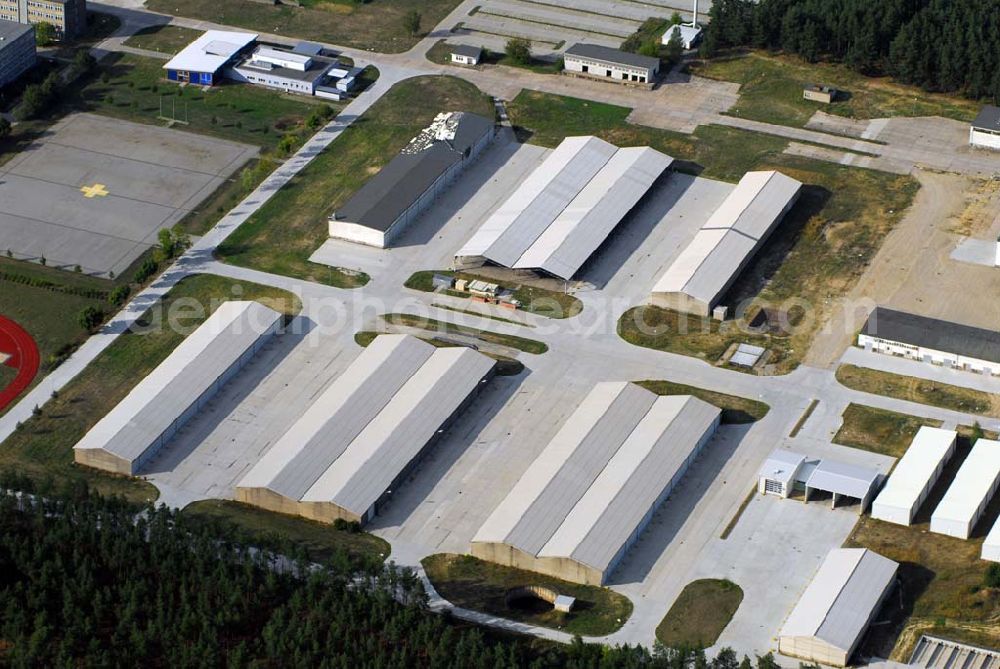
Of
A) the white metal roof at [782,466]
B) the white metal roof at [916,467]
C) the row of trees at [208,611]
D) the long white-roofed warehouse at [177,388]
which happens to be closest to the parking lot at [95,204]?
the long white-roofed warehouse at [177,388]

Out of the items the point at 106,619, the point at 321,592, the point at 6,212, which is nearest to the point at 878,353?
the point at 321,592

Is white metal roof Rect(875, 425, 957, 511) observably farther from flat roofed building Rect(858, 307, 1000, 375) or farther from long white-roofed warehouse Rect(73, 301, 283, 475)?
long white-roofed warehouse Rect(73, 301, 283, 475)

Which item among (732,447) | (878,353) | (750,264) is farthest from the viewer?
(750,264)

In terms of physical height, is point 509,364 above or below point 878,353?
below

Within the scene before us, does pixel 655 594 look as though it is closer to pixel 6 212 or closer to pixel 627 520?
pixel 627 520

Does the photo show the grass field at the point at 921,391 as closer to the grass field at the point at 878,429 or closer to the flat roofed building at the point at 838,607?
the grass field at the point at 878,429

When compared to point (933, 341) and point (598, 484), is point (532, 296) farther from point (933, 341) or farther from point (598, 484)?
point (933, 341)

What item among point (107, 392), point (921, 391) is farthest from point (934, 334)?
point (107, 392)

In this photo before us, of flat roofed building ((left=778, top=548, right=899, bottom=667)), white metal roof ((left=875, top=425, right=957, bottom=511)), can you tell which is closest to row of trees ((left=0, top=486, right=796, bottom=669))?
flat roofed building ((left=778, top=548, right=899, bottom=667))

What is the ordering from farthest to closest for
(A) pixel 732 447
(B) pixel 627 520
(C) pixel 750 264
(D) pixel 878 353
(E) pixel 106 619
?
(C) pixel 750 264
(D) pixel 878 353
(A) pixel 732 447
(B) pixel 627 520
(E) pixel 106 619
